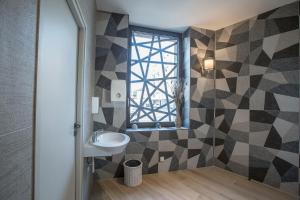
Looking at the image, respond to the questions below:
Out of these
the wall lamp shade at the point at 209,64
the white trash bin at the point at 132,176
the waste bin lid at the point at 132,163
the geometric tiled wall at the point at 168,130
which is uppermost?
the wall lamp shade at the point at 209,64

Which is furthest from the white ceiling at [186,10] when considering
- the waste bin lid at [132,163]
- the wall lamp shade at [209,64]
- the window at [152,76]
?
the waste bin lid at [132,163]

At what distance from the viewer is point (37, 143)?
706mm

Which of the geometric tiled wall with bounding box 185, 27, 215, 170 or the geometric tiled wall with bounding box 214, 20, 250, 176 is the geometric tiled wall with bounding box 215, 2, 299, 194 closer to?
the geometric tiled wall with bounding box 214, 20, 250, 176

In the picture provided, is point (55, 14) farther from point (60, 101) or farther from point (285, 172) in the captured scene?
point (285, 172)

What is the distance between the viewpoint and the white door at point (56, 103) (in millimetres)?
807

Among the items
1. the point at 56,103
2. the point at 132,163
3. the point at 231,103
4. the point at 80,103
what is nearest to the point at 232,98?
the point at 231,103

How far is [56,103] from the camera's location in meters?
Result: 1.11

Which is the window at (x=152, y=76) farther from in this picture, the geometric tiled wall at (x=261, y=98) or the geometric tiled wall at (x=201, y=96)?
the geometric tiled wall at (x=261, y=98)

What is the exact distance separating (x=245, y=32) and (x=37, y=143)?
350 centimetres

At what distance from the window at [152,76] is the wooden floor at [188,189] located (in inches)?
40.1

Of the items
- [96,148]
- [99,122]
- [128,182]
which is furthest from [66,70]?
[128,182]

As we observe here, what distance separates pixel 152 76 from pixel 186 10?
1.28m

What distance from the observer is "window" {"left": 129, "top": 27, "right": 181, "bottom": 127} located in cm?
334

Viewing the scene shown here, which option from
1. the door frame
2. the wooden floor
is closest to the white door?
the door frame
